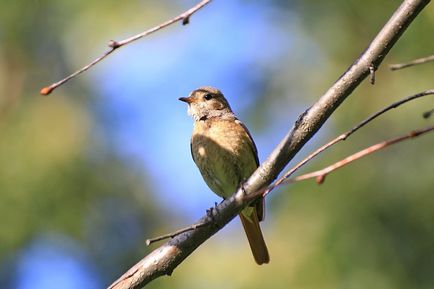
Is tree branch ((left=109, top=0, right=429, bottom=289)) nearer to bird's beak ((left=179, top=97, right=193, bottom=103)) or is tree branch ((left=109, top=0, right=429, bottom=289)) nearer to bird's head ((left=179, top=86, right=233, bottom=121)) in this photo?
bird's head ((left=179, top=86, right=233, bottom=121))

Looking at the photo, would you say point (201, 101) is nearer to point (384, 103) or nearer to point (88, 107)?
point (384, 103)

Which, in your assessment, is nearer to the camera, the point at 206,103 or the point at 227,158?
the point at 227,158

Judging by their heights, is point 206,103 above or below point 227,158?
below

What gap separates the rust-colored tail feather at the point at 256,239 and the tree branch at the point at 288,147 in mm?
2366

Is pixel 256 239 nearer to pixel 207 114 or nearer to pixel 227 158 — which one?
pixel 227 158

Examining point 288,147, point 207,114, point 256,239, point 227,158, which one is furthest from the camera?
point 207,114

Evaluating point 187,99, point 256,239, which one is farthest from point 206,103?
point 256,239

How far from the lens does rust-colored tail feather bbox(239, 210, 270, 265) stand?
18.5ft

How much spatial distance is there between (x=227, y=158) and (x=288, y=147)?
96.3 inches

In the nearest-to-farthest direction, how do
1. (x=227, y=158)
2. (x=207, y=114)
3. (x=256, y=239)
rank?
(x=227, y=158) → (x=256, y=239) → (x=207, y=114)

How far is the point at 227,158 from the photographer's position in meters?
5.42

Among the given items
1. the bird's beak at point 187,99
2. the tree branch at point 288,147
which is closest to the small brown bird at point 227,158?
the bird's beak at point 187,99

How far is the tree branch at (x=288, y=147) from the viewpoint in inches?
108

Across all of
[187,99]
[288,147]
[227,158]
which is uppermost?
[288,147]
